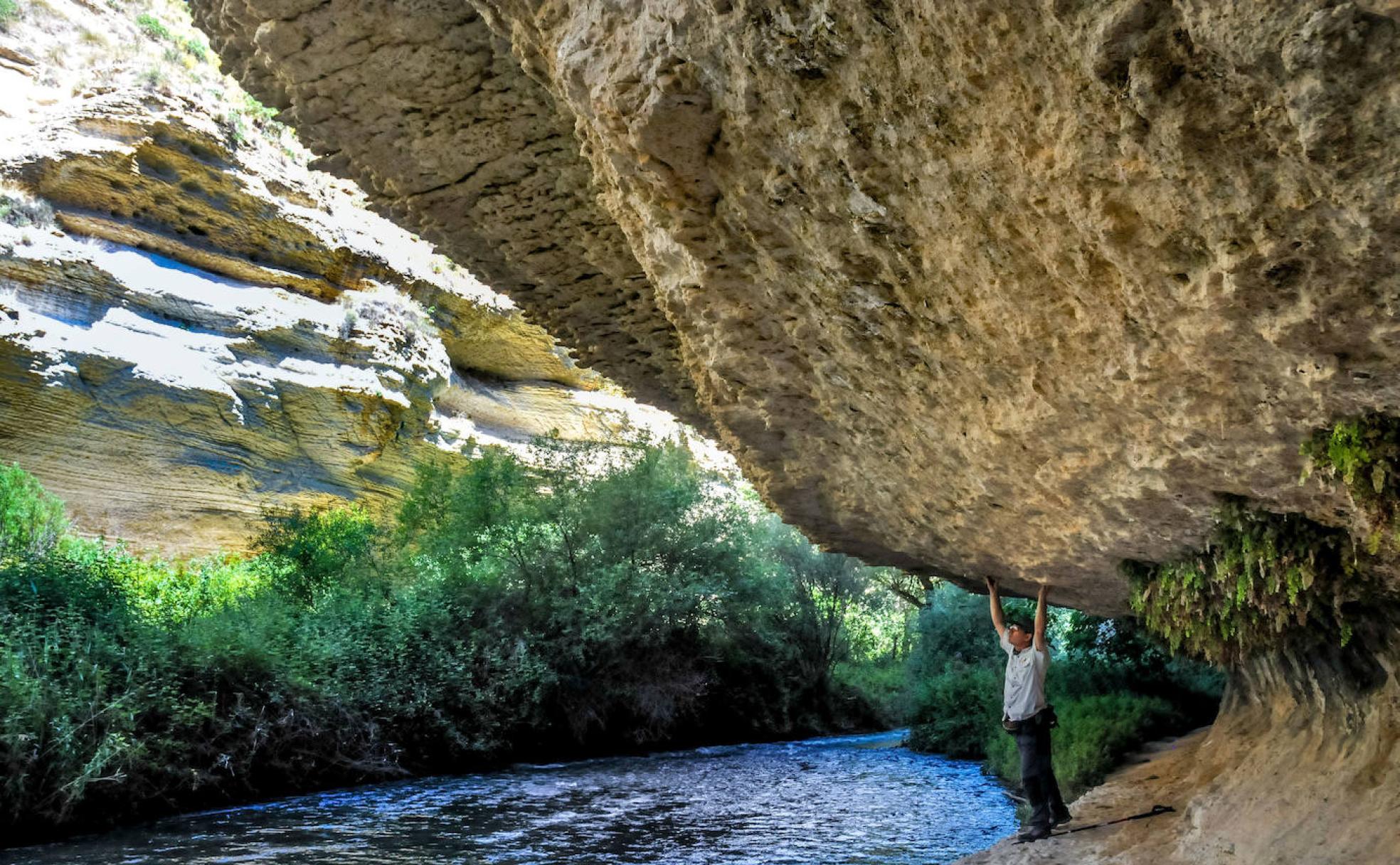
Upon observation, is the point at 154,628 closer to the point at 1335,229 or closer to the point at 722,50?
the point at 722,50

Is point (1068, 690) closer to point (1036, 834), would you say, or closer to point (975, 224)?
point (1036, 834)

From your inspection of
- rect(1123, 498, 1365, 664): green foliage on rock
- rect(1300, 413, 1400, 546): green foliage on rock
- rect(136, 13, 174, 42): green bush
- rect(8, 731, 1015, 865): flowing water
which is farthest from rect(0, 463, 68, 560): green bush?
rect(136, 13, 174, 42): green bush

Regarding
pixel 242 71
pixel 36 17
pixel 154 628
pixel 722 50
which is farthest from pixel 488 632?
pixel 36 17

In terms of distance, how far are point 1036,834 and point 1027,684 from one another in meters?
1.15

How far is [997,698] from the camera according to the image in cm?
1681

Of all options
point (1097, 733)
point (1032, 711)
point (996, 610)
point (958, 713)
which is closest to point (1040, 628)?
point (1032, 711)

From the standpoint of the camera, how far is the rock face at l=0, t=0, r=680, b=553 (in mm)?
19438

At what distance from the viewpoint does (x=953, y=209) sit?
151 inches

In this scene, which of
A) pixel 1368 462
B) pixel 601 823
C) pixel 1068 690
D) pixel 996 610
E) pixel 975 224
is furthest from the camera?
pixel 1068 690

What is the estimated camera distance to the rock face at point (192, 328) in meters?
19.4

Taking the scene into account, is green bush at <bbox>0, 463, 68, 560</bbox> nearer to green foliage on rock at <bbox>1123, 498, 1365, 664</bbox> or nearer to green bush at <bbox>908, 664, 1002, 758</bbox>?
green bush at <bbox>908, 664, 1002, 758</bbox>

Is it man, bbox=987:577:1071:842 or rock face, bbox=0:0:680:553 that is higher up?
rock face, bbox=0:0:680:553

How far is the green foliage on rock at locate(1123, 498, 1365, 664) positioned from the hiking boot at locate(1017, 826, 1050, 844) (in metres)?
1.59

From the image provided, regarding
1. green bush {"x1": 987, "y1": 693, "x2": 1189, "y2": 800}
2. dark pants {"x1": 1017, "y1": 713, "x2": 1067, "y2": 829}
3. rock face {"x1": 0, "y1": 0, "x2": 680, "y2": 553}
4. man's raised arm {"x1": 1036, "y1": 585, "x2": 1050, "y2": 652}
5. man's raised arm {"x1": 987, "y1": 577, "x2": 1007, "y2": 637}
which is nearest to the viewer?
man's raised arm {"x1": 1036, "y1": 585, "x2": 1050, "y2": 652}
